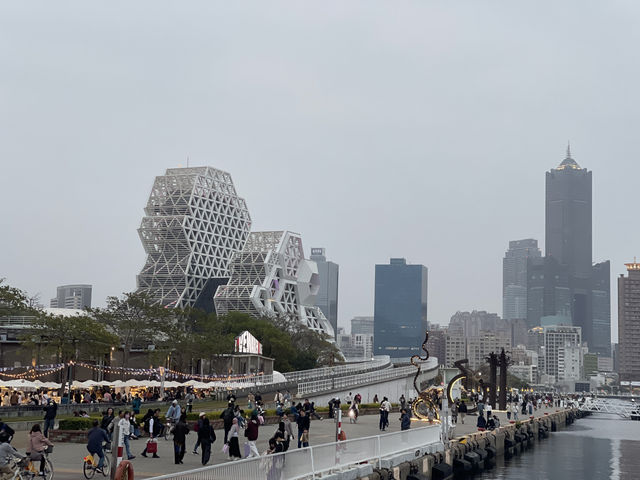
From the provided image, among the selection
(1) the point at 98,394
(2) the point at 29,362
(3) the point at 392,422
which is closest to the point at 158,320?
(2) the point at 29,362

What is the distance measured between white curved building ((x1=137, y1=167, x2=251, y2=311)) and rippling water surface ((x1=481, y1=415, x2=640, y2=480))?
109 meters

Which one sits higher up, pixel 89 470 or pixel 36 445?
pixel 36 445

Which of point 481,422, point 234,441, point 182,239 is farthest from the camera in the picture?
point 182,239

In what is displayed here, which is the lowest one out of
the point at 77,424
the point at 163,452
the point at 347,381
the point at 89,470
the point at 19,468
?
the point at 347,381

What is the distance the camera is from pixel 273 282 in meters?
172

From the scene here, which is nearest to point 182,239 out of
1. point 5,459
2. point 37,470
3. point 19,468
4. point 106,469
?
point 106,469

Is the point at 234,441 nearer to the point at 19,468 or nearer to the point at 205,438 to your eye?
the point at 205,438

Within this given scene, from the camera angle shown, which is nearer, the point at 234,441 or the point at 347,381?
the point at 234,441

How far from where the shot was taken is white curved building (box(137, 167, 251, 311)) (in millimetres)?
175500

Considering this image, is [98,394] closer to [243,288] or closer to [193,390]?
[193,390]

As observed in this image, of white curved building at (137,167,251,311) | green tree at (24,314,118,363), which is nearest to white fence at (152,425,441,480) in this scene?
green tree at (24,314,118,363)

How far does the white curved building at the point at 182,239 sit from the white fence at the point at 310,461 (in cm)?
14237

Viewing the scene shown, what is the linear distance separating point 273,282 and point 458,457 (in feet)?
428

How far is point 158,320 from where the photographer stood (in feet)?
285
